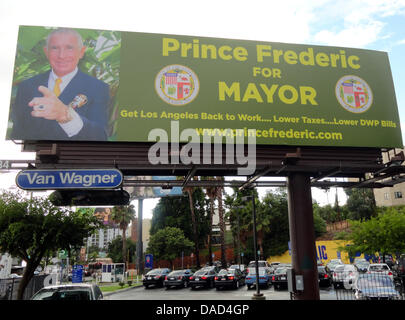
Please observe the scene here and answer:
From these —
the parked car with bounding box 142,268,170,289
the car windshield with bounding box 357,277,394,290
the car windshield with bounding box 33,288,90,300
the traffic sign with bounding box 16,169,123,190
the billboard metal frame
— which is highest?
the billboard metal frame

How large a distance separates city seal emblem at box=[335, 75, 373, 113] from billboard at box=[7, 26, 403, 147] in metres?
0.04

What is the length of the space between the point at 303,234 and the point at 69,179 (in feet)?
26.9

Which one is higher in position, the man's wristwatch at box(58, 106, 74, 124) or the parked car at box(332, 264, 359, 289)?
the man's wristwatch at box(58, 106, 74, 124)

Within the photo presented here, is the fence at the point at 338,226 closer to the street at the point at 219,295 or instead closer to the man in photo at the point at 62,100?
the street at the point at 219,295

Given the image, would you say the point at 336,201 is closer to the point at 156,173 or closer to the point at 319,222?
the point at 319,222

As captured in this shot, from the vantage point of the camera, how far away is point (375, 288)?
13.8 meters

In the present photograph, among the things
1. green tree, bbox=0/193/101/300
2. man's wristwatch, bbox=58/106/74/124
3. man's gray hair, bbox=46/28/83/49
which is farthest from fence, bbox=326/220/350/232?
man's gray hair, bbox=46/28/83/49

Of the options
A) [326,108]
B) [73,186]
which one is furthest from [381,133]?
[73,186]

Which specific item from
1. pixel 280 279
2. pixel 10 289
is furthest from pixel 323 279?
pixel 10 289

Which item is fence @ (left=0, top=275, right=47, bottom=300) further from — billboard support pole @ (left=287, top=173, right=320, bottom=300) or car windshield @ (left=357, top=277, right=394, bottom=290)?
car windshield @ (left=357, top=277, right=394, bottom=290)

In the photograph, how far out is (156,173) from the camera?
42.0 ft

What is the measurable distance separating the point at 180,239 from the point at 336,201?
142 ft

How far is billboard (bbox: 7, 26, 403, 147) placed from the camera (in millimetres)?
11578

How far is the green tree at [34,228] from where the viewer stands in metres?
9.87
